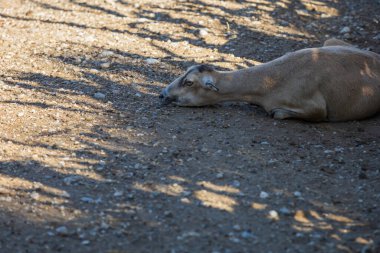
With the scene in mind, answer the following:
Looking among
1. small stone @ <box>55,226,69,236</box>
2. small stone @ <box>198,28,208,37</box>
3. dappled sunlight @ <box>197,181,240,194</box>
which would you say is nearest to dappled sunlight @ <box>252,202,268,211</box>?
dappled sunlight @ <box>197,181,240,194</box>

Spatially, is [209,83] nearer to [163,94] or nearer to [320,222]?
[163,94]

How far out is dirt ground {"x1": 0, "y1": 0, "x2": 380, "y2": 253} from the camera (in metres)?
5.55

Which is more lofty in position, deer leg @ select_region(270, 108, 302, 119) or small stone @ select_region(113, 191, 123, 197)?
deer leg @ select_region(270, 108, 302, 119)

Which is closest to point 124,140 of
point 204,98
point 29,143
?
point 29,143

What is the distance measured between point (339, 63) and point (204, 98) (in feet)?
5.37

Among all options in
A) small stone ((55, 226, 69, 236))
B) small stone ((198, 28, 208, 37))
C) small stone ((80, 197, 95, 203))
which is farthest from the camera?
small stone ((198, 28, 208, 37))

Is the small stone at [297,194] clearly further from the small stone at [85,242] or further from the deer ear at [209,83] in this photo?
the deer ear at [209,83]

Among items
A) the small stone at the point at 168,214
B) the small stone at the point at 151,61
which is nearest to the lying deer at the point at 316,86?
the small stone at the point at 151,61

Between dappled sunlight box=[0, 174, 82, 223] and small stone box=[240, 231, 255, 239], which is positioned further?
dappled sunlight box=[0, 174, 82, 223]

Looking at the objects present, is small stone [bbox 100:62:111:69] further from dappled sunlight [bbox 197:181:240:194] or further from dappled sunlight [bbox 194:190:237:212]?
dappled sunlight [bbox 194:190:237:212]

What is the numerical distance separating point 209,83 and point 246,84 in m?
0.44

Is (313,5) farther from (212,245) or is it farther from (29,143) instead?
(212,245)

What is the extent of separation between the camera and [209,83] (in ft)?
27.4

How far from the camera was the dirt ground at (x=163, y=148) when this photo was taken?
5551 millimetres
